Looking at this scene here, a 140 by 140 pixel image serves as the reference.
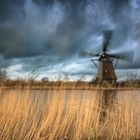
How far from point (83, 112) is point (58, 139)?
0.89m

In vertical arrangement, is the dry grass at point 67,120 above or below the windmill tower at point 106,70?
below

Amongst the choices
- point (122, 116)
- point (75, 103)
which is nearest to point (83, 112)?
point (75, 103)

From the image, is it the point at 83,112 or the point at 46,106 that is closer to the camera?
the point at 83,112

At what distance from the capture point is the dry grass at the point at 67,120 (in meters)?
7.11

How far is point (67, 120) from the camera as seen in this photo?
7395mm

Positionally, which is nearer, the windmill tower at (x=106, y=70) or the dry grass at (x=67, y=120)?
the dry grass at (x=67, y=120)

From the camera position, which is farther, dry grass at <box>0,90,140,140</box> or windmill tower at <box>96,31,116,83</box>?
windmill tower at <box>96,31,116,83</box>

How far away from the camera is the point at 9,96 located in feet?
26.1

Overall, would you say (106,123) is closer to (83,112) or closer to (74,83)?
(83,112)

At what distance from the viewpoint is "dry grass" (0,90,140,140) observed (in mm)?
Answer: 7113

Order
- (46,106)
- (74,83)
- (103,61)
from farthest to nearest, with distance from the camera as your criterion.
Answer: (103,61) < (46,106) < (74,83)

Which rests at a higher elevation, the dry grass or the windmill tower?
the windmill tower

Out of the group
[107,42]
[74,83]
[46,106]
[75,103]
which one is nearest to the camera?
[74,83]

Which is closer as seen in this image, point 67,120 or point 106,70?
point 67,120
